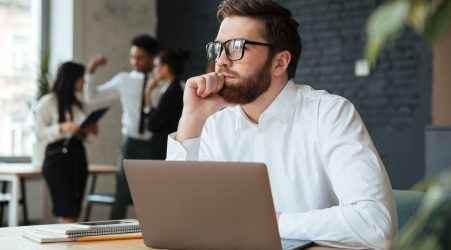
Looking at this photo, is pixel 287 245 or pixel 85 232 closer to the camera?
pixel 287 245

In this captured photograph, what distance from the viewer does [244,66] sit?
6.24 feet

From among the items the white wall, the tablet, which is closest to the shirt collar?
the tablet

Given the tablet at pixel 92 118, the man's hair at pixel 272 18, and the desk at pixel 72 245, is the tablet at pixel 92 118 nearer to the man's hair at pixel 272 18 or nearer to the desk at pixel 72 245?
the man's hair at pixel 272 18

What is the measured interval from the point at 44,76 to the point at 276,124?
4872mm

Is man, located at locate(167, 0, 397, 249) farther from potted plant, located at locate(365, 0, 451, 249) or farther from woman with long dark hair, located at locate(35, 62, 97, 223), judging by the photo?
woman with long dark hair, located at locate(35, 62, 97, 223)

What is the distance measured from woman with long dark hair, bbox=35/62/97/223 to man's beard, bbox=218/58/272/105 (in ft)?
9.19

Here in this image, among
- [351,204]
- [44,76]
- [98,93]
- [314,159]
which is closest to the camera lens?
[351,204]

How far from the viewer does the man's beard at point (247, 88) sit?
1.85 metres

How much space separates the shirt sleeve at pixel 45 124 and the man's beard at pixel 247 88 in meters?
2.86

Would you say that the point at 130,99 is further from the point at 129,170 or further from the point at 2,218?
the point at 129,170

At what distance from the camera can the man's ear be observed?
196 centimetres

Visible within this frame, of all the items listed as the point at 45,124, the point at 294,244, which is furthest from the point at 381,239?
the point at 45,124

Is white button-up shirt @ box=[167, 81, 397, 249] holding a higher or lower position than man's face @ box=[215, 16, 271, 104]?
lower

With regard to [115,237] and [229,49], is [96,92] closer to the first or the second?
[229,49]
